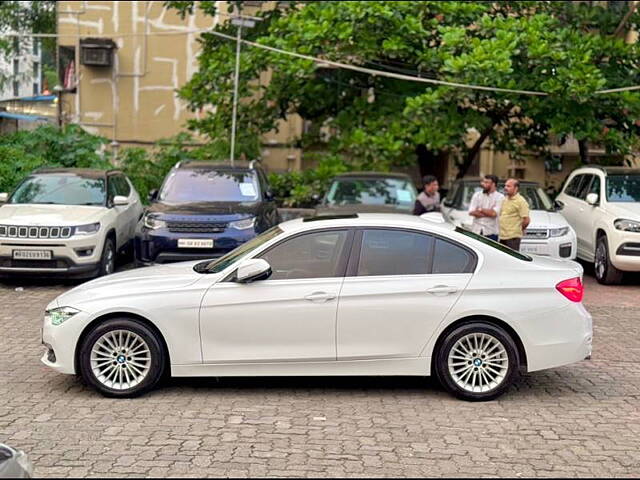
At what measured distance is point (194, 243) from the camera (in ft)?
38.7

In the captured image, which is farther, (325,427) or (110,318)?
(110,318)

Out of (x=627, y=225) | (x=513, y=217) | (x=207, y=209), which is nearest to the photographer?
(x=513, y=217)

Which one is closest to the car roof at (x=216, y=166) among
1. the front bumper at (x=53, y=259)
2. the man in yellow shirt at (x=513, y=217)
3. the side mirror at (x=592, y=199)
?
the front bumper at (x=53, y=259)

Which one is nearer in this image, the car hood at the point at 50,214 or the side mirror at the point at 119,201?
the car hood at the point at 50,214

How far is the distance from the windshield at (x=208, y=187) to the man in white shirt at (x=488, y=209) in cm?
366

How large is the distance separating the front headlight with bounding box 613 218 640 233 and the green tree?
330 centimetres

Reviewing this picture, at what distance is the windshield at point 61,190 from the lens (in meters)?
12.9

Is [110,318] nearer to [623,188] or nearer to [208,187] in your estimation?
[208,187]

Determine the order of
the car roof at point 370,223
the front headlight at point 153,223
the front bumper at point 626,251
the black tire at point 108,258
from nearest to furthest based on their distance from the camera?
the car roof at point 370,223, the front headlight at point 153,223, the black tire at point 108,258, the front bumper at point 626,251

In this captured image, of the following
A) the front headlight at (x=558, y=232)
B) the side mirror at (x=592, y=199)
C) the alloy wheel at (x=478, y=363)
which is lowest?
the alloy wheel at (x=478, y=363)

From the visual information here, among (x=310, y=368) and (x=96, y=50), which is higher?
(x=96, y=50)

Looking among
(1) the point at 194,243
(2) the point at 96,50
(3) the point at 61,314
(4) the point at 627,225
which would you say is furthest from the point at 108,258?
(2) the point at 96,50

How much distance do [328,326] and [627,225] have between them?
7537 millimetres

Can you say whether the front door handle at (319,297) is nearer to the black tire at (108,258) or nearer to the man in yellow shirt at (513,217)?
the man in yellow shirt at (513,217)
